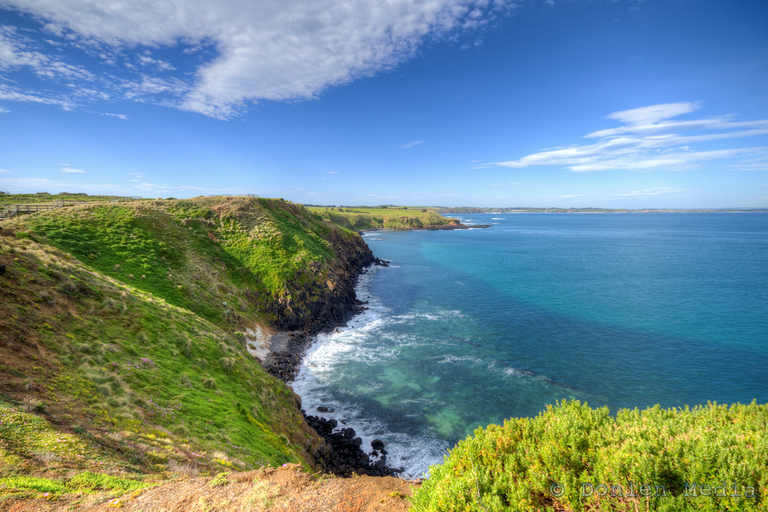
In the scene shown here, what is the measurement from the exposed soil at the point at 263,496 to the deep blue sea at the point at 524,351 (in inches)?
529

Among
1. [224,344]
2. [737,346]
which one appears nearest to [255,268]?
[224,344]

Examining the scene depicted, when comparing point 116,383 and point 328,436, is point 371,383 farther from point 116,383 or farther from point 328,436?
point 116,383

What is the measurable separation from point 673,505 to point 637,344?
45206 millimetres

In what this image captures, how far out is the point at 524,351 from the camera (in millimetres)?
39562

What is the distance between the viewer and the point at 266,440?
19000 mm

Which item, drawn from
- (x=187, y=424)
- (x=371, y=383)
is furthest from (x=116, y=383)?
(x=371, y=383)

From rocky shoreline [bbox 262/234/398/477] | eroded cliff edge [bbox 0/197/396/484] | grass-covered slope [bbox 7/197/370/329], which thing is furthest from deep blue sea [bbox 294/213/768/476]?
grass-covered slope [bbox 7/197/370/329]

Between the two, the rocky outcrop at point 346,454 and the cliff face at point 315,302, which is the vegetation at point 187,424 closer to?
the rocky outcrop at point 346,454

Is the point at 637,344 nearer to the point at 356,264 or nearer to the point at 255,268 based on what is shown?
the point at 255,268

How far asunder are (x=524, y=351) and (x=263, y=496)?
37592mm

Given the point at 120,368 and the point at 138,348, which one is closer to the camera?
the point at 120,368

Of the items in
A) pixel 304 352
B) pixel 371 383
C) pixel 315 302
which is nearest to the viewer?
pixel 371 383

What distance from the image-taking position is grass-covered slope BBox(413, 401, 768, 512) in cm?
642

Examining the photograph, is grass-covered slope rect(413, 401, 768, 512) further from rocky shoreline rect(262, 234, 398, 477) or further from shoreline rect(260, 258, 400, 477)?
shoreline rect(260, 258, 400, 477)
